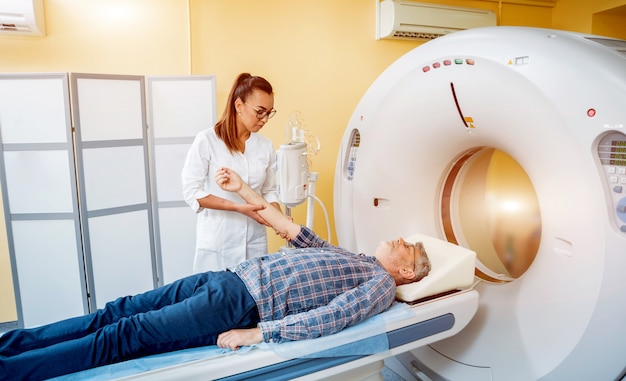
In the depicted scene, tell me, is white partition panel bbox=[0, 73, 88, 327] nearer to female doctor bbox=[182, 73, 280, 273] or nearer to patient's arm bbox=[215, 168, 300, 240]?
female doctor bbox=[182, 73, 280, 273]

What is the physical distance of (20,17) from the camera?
83.1 inches

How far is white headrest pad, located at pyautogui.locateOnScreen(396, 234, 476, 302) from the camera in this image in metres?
1.55

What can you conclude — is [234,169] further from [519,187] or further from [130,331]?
[519,187]

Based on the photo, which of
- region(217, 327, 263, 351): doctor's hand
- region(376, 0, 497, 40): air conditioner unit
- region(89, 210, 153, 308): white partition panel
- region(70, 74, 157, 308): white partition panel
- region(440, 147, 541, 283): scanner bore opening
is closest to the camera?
region(217, 327, 263, 351): doctor's hand

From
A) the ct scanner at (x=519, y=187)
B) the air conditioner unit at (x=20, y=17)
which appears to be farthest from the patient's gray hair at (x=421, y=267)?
the air conditioner unit at (x=20, y=17)

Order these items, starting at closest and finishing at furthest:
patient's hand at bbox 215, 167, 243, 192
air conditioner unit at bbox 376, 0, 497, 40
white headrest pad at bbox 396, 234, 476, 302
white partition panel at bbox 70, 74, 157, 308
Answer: white headrest pad at bbox 396, 234, 476, 302 < patient's hand at bbox 215, 167, 243, 192 < white partition panel at bbox 70, 74, 157, 308 < air conditioner unit at bbox 376, 0, 497, 40

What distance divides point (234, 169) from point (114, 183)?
790mm

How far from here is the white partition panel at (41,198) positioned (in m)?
2.08

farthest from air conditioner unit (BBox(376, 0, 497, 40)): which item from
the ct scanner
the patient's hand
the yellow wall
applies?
the patient's hand

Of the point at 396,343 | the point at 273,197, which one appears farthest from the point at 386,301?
the point at 273,197

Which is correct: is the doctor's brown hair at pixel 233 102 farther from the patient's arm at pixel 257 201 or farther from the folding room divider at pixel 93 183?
the folding room divider at pixel 93 183

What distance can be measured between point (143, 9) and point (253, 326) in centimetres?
185

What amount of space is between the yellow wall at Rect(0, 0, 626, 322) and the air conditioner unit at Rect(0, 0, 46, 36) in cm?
8

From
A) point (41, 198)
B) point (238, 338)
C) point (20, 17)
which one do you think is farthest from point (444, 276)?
point (20, 17)
